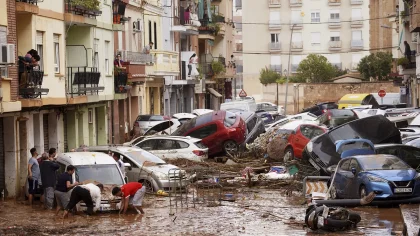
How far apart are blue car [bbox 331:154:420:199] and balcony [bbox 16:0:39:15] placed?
32.5 ft

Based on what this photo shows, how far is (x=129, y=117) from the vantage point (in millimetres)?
52000

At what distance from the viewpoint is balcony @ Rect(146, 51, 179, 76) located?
182ft

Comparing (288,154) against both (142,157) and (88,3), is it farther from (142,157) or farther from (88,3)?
(88,3)

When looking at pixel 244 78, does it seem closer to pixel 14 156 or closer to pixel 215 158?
pixel 215 158

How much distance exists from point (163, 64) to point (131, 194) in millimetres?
32341

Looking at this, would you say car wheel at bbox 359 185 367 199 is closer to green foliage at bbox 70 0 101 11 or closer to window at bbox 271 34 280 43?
green foliage at bbox 70 0 101 11

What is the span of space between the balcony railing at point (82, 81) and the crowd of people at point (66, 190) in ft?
21.9

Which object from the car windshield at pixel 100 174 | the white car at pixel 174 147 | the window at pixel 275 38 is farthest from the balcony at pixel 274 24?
the car windshield at pixel 100 174

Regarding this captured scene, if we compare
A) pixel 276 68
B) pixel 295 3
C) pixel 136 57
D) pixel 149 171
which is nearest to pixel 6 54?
pixel 149 171

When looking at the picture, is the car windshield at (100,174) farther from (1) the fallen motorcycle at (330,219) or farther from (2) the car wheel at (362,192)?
(1) the fallen motorcycle at (330,219)

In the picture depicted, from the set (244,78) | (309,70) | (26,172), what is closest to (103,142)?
(26,172)

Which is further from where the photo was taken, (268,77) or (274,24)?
(274,24)

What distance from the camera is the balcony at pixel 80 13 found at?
113 feet

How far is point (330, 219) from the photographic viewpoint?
20688mm
